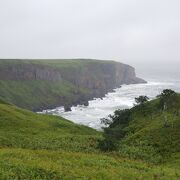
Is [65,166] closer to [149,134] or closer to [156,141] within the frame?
[156,141]

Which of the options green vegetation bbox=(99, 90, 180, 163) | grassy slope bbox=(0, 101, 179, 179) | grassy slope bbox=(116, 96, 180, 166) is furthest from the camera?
green vegetation bbox=(99, 90, 180, 163)

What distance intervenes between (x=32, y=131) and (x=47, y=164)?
126ft

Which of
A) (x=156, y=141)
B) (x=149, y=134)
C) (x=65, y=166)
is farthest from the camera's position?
(x=149, y=134)

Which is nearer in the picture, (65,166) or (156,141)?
(65,166)

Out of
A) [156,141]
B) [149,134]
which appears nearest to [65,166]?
[156,141]

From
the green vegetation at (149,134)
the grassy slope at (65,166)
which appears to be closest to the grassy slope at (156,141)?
the green vegetation at (149,134)

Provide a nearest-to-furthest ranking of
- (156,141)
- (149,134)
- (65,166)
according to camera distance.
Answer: (65,166) < (156,141) < (149,134)

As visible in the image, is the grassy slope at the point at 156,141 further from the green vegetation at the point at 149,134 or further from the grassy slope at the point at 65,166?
the grassy slope at the point at 65,166

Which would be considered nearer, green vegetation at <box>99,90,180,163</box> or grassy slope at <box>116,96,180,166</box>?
grassy slope at <box>116,96,180,166</box>

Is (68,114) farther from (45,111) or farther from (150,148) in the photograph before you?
(150,148)

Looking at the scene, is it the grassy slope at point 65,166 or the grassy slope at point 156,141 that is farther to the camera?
the grassy slope at point 156,141

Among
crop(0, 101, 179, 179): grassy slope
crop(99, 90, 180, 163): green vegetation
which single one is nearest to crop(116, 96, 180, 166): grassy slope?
crop(99, 90, 180, 163): green vegetation

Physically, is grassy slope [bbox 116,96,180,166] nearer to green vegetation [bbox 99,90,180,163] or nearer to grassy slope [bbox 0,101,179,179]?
green vegetation [bbox 99,90,180,163]

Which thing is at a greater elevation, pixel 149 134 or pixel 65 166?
pixel 65 166
